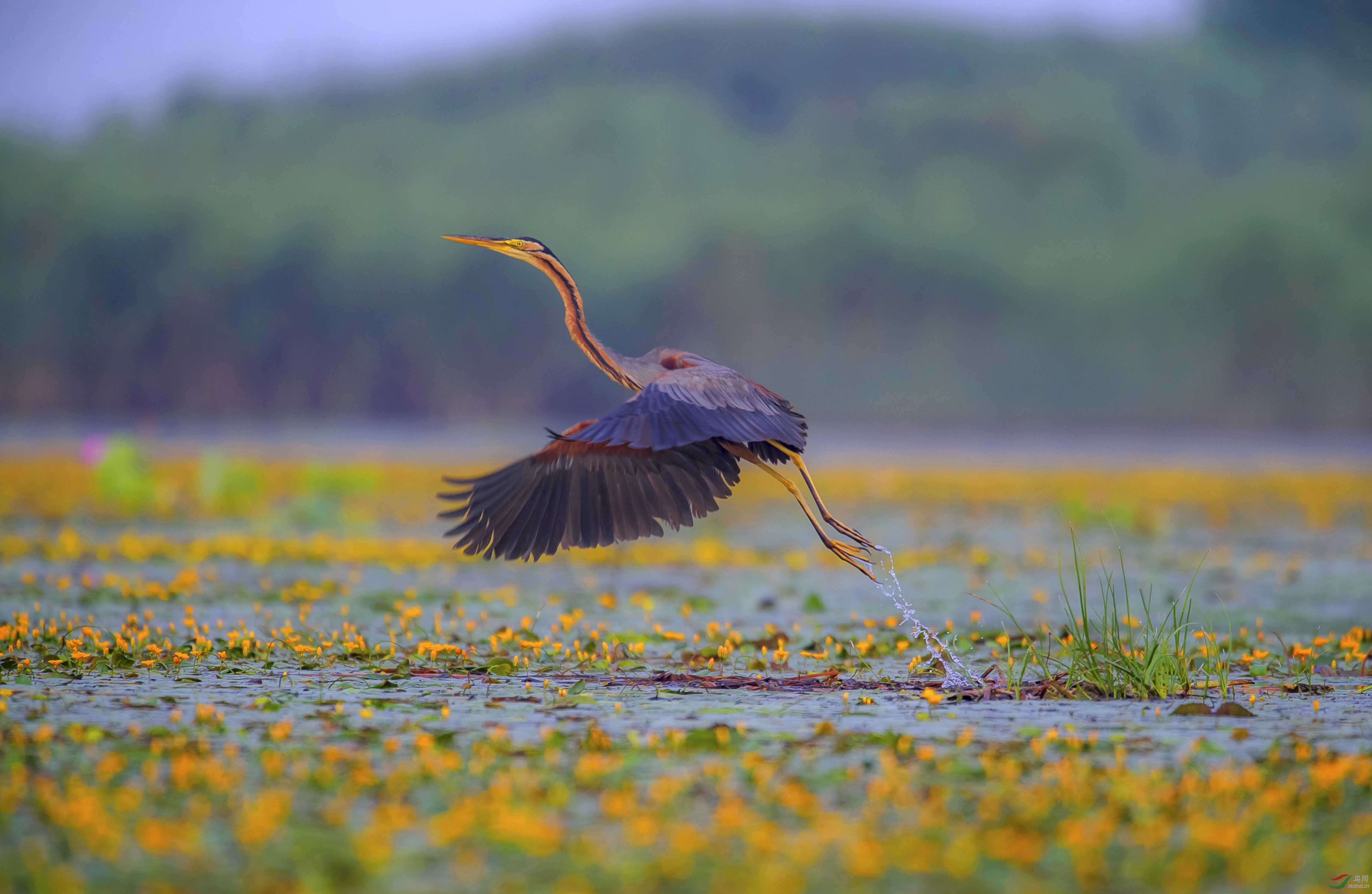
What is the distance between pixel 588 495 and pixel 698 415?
3.36ft

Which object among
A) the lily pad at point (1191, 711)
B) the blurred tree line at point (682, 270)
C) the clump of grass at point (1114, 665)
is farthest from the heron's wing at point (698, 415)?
the blurred tree line at point (682, 270)

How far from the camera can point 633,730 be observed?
5715mm

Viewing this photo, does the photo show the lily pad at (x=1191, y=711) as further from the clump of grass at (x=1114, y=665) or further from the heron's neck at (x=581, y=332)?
the heron's neck at (x=581, y=332)

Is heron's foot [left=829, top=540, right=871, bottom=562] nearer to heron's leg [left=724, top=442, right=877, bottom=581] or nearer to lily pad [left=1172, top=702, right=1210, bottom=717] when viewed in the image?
heron's leg [left=724, top=442, right=877, bottom=581]

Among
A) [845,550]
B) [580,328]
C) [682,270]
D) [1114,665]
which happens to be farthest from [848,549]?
[682,270]

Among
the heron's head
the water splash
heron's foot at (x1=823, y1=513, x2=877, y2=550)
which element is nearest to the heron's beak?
the heron's head

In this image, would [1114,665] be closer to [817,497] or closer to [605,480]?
[817,497]

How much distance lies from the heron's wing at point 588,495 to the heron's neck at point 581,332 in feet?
1.14

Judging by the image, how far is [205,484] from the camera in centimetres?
1884

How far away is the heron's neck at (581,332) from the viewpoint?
7273 millimetres

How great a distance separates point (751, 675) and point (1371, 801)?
122 inches

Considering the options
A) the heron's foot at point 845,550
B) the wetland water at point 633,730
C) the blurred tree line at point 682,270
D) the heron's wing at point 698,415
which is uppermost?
the blurred tree line at point 682,270

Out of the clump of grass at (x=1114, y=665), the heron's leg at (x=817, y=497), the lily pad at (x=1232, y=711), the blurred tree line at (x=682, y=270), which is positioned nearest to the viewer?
the lily pad at (x=1232, y=711)

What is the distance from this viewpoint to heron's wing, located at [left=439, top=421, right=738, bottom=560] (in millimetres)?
7168
